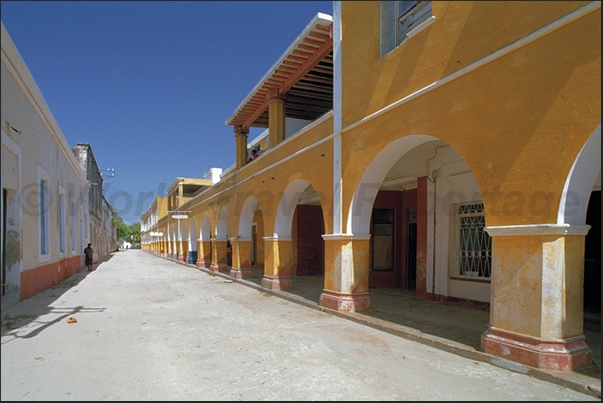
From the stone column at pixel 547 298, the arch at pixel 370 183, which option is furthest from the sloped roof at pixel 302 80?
the stone column at pixel 547 298

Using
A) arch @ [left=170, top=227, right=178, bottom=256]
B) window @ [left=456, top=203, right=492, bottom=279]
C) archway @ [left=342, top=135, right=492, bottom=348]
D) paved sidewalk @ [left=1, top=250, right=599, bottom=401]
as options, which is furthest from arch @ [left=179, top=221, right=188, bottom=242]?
window @ [left=456, top=203, right=492, bottom=279]

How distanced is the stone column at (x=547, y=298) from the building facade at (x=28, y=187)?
25.4ft

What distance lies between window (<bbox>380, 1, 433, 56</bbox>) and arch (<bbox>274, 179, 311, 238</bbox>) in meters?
4.26

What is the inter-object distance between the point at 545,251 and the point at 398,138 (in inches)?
110

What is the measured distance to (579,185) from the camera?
156 inches

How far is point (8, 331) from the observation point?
543cm

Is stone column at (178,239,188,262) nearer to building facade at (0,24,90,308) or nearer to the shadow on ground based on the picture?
building facade at (0,24,90,308)

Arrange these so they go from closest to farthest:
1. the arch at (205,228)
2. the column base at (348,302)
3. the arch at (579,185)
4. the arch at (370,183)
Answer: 1. the arch at (579,185)
2. the arch at (370,183)
3. the column base at (348,302)
4. the arch at (205,228)

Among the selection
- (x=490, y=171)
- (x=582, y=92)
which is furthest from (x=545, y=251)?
(x=582, y=92)

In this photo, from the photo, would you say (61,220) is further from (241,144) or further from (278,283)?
(278,283)

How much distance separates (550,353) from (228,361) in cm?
347

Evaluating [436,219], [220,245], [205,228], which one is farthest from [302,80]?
[205,228]

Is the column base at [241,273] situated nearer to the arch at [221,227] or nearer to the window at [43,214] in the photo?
the arch at [221,227]

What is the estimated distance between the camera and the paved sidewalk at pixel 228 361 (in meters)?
3.58
